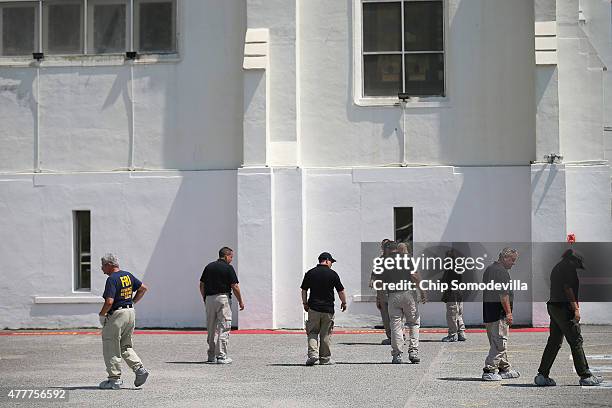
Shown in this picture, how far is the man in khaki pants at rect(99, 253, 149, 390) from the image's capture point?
16.1m

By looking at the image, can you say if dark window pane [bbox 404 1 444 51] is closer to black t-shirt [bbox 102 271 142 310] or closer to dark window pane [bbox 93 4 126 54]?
dark window pane [bbox 93 4 126 54]

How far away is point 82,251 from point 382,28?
824cm

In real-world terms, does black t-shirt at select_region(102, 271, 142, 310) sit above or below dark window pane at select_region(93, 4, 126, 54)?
below

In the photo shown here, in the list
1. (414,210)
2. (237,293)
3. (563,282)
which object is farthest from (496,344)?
(414,210)

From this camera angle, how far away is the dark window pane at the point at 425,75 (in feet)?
86.0

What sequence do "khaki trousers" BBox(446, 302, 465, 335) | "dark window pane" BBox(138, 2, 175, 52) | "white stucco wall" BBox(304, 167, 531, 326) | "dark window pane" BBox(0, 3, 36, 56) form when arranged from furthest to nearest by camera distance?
"dark window pane" BBox(0, 3, 36, 56)
"dark window pane" BBox(138, 2, 175, 52)
"white stucco wall" BBox(304, 167, 531, 326)
"khaki trousers" BBox(446, 302, 465, 335)

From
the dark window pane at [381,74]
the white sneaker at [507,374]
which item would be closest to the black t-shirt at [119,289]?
the white sneaker at [507,374]

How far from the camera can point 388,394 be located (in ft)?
49.8

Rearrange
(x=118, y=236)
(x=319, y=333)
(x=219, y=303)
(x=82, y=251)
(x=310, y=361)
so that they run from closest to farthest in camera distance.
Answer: (x=310, y=361)
(x=319, y=333)
(x=219, y=303)
(x=118, y=236)
(x=82, y=251)

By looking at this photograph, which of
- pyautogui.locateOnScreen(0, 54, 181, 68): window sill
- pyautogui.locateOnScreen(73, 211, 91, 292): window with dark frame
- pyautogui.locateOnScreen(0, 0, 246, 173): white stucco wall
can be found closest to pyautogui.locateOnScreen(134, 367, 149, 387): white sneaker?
pyautogui.locateOnScreen(0, 0, 246, 173): white stucco wall

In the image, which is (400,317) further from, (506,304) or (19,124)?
(19,124)

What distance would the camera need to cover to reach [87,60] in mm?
26766

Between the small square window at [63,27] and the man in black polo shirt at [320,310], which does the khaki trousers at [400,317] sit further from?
the small square window at [63,27]

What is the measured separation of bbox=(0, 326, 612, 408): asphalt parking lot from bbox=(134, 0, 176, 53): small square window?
658 centimetres
